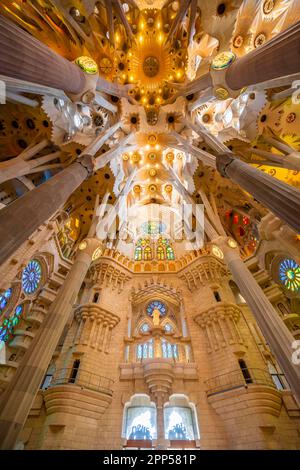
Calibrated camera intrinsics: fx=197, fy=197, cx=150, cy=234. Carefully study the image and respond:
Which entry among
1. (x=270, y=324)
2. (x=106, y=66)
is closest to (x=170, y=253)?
(x=270, y=324)

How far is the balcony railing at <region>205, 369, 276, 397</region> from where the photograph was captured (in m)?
9.21

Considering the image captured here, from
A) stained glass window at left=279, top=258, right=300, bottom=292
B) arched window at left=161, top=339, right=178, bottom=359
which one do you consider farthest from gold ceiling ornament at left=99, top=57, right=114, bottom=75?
arched window at left=161, top=339, right=178, bottom=359

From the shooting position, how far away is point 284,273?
1150 centimetres

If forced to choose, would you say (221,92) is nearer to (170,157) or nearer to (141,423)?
(170,157)

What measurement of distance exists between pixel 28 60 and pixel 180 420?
14.9 m

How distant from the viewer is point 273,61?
209 inches

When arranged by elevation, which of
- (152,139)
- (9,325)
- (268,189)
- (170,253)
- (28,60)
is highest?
(152,139)

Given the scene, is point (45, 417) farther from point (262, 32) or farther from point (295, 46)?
point (262, 32)

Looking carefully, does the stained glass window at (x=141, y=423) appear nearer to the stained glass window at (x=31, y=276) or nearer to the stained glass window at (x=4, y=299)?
the stained glass window at (x=4, y=299)

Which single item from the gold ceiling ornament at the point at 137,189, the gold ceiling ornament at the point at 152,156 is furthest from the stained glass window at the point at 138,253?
the gold ceiling ornament at the point at 152,156

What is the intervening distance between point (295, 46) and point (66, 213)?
12.7 metres

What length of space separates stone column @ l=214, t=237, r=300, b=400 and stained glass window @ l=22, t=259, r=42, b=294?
11.3 meters

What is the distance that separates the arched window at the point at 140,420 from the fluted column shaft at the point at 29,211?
9.75m

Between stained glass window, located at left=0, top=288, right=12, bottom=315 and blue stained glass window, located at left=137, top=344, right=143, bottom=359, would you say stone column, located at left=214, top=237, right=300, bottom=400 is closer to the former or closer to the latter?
blue stained glass window, located at left=137, top=344, right=143, bottom=359
